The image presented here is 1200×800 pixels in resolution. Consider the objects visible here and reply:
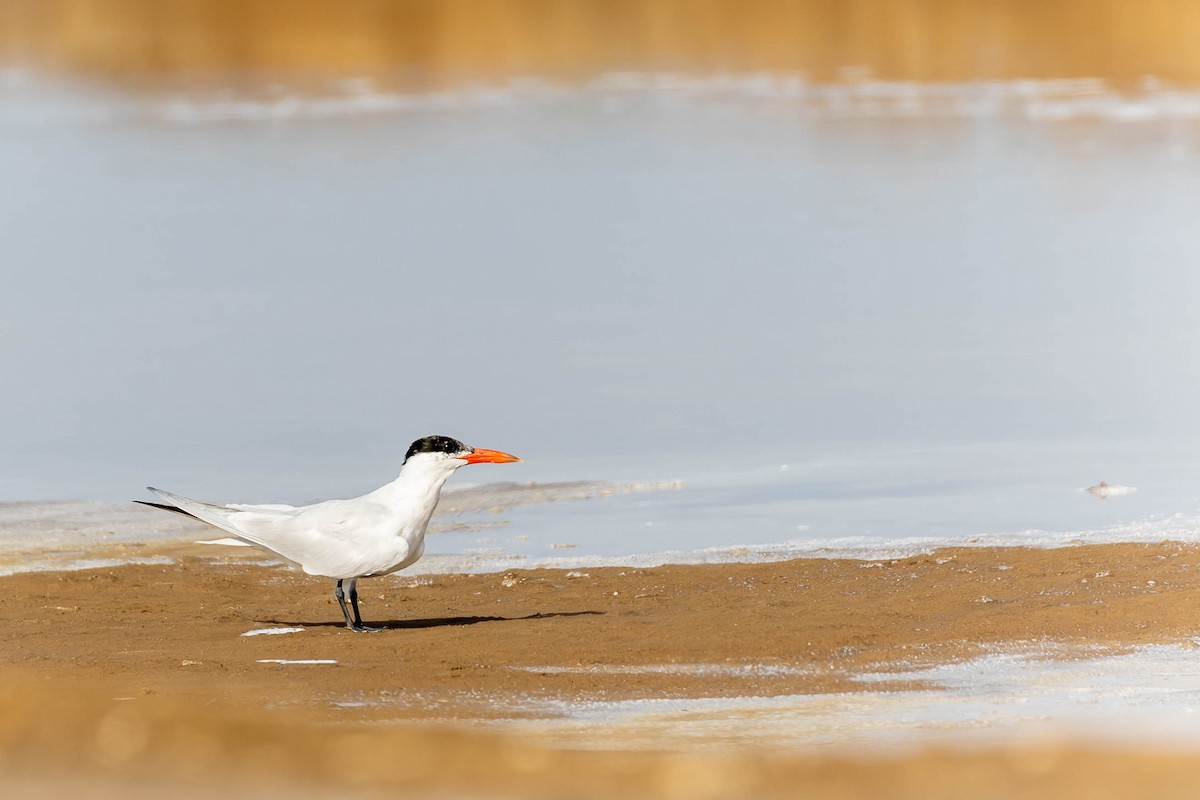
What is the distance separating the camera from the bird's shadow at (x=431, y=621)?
900cm

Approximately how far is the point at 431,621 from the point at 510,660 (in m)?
1.69

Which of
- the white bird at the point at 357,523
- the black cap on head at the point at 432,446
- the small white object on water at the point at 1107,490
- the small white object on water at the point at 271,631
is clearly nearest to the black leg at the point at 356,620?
the white bird at the point at 357,523

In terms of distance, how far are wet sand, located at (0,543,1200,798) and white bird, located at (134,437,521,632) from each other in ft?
1.21

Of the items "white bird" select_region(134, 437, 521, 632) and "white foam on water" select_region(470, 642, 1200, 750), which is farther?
"white bird" select_region(134, 437, 521, 632)

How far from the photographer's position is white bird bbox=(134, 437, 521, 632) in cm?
893

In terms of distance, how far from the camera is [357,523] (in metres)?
8.99

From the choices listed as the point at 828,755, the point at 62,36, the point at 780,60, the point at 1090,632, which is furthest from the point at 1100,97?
the point at 828,755

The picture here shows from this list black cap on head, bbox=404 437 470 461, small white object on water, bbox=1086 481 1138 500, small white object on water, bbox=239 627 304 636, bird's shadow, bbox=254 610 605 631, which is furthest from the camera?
small white object on water, bbox=1086 481 1138 500

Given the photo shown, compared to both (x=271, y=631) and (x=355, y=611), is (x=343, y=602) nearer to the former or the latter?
(x=355, y=611)

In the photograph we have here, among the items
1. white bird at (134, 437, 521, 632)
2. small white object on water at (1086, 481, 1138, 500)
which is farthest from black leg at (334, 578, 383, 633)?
small white object on water at (1086, 481, 1138, 500)

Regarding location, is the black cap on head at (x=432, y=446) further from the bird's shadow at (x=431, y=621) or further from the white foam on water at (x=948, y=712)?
the white foam on water at (x=948, y=712)

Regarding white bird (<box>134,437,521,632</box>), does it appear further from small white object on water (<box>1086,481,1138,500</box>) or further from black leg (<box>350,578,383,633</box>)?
small white object on water (<box>1086,481,1138,500</box>)

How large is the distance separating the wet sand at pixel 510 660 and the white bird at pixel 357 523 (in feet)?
1.21

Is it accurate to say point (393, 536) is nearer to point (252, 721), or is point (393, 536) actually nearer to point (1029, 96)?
point (252, 721)
